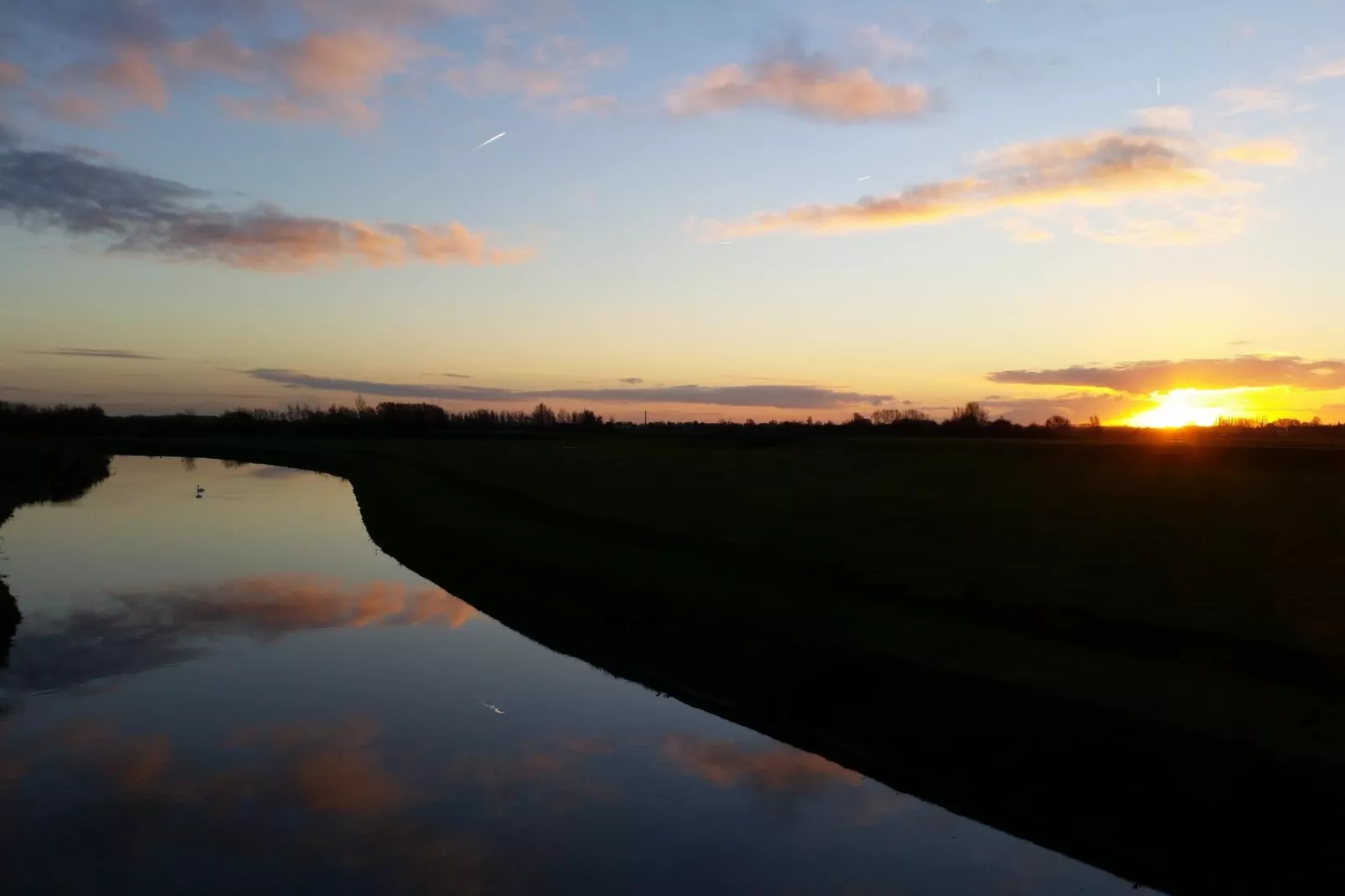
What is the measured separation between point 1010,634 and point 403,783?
12041mm

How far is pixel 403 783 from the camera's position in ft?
46.2

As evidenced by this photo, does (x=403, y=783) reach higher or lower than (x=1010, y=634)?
lower

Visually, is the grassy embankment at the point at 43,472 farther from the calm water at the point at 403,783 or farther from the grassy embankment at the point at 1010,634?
the calm water at the point at 403,783

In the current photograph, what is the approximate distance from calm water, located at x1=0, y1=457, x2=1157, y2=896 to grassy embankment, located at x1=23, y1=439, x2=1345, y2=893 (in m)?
1.14

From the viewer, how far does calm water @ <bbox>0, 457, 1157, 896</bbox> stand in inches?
451

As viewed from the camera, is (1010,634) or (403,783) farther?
(1010,634)

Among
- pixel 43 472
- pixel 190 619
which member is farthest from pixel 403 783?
pixel 43 472

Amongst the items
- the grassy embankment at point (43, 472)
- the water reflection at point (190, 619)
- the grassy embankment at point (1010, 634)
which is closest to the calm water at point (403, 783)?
the water reflection at point (190, 619)

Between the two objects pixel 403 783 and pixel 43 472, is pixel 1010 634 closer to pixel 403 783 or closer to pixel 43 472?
pixel 403 783

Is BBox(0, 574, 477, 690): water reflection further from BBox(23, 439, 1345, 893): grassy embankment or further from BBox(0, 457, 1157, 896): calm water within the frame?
BBox(23, 439, 1345, 893): grassy embankment

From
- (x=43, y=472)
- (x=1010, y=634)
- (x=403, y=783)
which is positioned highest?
(x=43, y=472)

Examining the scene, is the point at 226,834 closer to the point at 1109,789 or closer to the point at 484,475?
the point at 1109,789

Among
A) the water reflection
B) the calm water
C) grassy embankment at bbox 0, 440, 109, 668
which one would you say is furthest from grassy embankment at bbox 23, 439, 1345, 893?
grassy embankment at bbox 0, 440, 109, 668

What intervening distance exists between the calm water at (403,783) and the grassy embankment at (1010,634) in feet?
3.74
